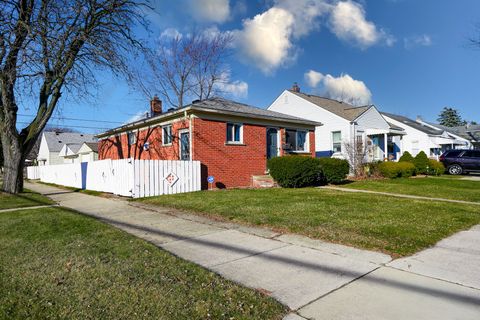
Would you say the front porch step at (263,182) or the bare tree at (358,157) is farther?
the bare tree at (358,157)

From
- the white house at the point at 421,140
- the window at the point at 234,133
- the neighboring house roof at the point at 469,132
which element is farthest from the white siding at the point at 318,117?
the neighboring house roof at the point at 469,132

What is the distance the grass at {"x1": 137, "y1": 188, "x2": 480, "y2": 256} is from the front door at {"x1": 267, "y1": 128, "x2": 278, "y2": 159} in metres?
7.41

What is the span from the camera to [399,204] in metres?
9.38

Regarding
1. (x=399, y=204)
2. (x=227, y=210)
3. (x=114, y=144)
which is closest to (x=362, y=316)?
(x=227, y=210)

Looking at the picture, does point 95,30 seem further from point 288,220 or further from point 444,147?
point 444,147

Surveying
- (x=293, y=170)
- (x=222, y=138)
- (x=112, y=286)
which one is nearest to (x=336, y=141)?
(x=293, y=170)

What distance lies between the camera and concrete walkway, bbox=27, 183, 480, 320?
10.1ft

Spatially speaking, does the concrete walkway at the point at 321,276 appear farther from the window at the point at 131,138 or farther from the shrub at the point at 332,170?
the window at the point at 131,138

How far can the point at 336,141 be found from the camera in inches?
990

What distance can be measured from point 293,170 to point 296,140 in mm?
5681

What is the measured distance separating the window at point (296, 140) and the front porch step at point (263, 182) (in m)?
3.71

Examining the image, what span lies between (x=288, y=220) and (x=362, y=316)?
13.4ft

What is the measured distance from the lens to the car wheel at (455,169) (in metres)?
23.1

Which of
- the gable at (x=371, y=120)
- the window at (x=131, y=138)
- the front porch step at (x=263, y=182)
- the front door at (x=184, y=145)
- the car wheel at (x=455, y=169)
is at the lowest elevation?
the front porch step at (x=263, y=182)
